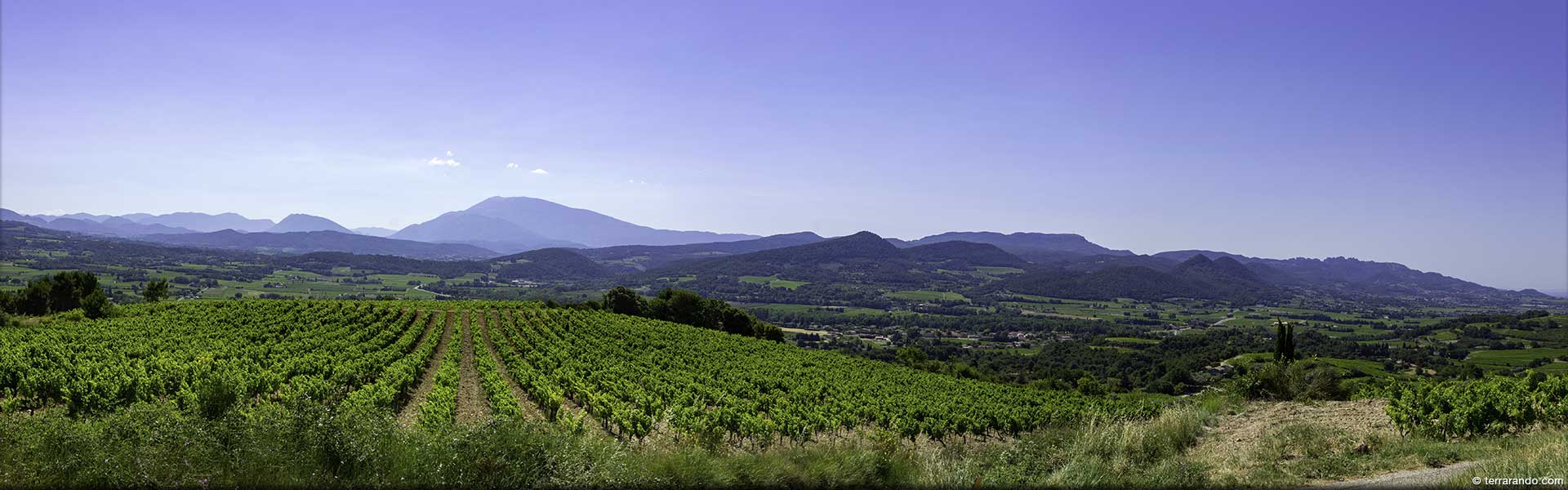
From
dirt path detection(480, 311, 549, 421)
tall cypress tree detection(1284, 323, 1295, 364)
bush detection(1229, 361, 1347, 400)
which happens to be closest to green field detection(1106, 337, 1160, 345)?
tall cypress tree detection(1284, 323, 1295, 364)

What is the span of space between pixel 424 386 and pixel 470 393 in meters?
2.71

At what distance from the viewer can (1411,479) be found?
6910mm

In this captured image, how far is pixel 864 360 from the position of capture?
45.7 meters

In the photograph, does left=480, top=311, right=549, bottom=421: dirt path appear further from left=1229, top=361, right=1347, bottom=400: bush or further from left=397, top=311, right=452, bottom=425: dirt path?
left=1229, top=361, right=1347, bottom=400: bush

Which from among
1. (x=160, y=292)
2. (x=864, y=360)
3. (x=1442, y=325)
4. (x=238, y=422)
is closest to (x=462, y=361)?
(x=238, y=422)

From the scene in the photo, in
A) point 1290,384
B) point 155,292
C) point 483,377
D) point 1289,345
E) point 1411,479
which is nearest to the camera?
point 1411,479

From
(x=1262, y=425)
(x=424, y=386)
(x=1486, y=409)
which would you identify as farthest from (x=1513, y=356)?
(x=424, y=386)

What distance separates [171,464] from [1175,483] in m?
10.4

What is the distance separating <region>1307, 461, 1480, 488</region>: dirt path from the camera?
257 inches

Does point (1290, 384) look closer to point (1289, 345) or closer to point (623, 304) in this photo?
point (1289, 345)

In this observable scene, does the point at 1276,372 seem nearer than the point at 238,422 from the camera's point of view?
No

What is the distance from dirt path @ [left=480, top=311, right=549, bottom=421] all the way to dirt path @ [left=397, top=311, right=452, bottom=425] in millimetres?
2106

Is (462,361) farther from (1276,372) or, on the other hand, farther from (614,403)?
(1276,372)

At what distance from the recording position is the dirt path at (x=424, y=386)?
17.0 meters
